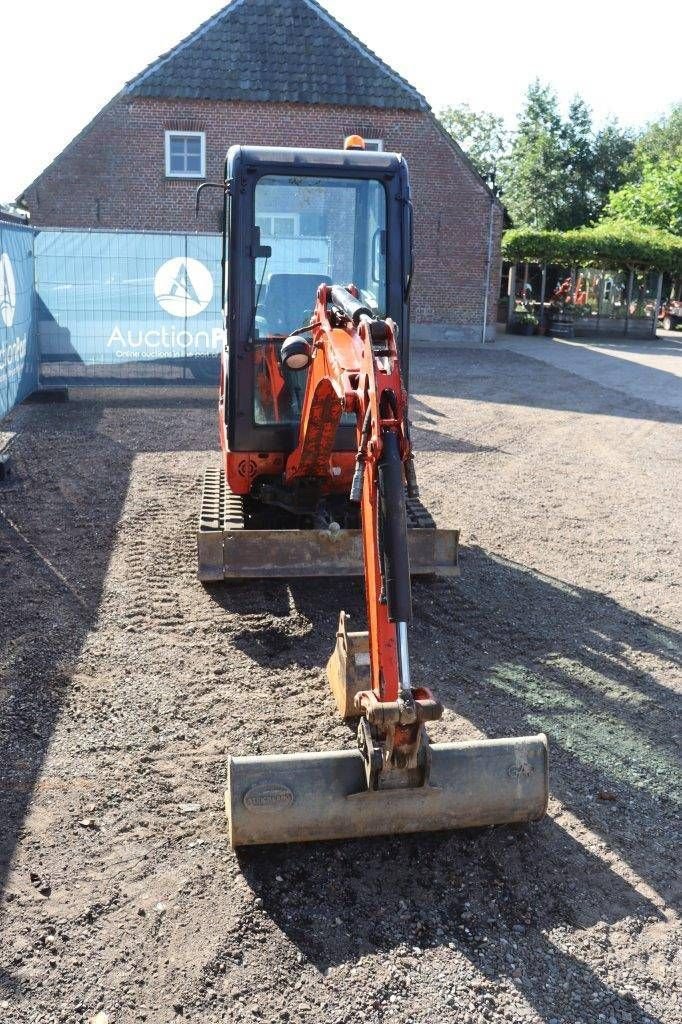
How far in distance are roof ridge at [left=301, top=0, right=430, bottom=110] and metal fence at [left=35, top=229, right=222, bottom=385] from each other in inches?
423

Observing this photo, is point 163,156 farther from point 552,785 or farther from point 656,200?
point 656,200

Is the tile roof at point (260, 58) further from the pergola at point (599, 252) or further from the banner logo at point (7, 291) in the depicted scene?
the banner logo at point (7, 291)

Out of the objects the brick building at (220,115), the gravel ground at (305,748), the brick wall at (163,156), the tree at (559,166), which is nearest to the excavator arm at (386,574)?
the gravel ground at (305,748)

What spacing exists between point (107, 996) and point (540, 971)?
1.46 meters

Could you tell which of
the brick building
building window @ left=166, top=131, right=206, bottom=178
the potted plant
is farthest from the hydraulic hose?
the potted plant

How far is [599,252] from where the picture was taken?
29.6 metres

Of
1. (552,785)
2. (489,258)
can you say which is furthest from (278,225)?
(489,258)

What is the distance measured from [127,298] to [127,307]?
138 millimetres

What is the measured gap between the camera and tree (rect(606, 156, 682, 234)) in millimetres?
38050

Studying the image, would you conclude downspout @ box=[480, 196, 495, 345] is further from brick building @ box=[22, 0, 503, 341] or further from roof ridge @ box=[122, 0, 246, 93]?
roof ridge @ box=[122, 0, 246, 93]

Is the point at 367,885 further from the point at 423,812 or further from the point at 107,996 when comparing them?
the point at 107,996

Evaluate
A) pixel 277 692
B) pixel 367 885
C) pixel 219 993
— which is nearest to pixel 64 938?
pixel 219 993

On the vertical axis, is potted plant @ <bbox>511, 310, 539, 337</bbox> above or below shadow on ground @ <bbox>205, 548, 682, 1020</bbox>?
above

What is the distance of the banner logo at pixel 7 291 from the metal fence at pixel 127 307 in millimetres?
2524
